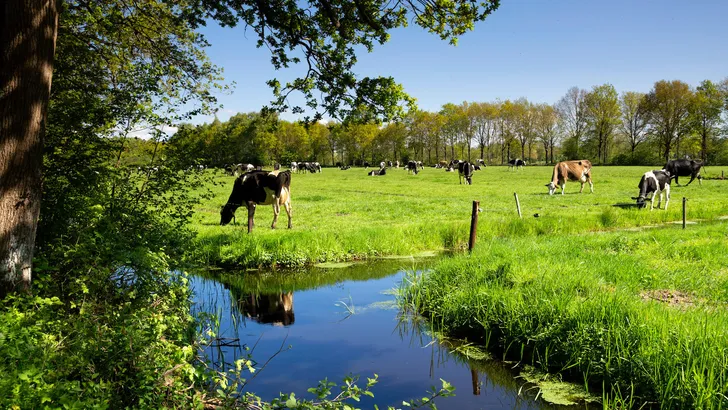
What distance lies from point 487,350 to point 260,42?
7546mm

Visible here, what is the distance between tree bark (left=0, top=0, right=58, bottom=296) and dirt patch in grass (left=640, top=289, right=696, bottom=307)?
8.64 meters

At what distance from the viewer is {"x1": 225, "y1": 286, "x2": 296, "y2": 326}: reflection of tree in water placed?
847 cm

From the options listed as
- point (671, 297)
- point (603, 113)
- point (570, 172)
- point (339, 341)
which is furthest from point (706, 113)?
point (339, 341)

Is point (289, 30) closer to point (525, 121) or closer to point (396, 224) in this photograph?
point (396, 224)

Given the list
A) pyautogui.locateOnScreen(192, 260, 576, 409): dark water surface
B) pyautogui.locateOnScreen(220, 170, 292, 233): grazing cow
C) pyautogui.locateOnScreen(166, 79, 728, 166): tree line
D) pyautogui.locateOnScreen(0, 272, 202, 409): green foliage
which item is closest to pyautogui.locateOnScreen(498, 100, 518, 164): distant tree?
pyautogui.locateOnScreen(166, 79, 728, 166): tree line

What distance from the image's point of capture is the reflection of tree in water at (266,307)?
847 centimetres

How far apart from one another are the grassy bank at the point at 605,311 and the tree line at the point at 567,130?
3671 cm

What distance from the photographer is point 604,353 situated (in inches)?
224

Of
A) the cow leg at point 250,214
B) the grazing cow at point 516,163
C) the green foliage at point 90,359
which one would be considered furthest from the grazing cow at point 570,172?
the grazing cow at point 516,163

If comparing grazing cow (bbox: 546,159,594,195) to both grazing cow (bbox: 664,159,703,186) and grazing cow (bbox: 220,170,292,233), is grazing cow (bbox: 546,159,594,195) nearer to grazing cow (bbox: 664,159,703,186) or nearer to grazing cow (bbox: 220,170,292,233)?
grazing cow (bbox: 664,159,703,186)

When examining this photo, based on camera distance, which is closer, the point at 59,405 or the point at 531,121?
the point at 59,405

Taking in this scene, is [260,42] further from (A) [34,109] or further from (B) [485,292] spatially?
(B) [485,292]

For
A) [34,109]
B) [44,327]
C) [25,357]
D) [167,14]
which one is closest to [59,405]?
[25,357]

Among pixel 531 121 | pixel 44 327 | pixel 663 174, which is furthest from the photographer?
pixel 531 121
